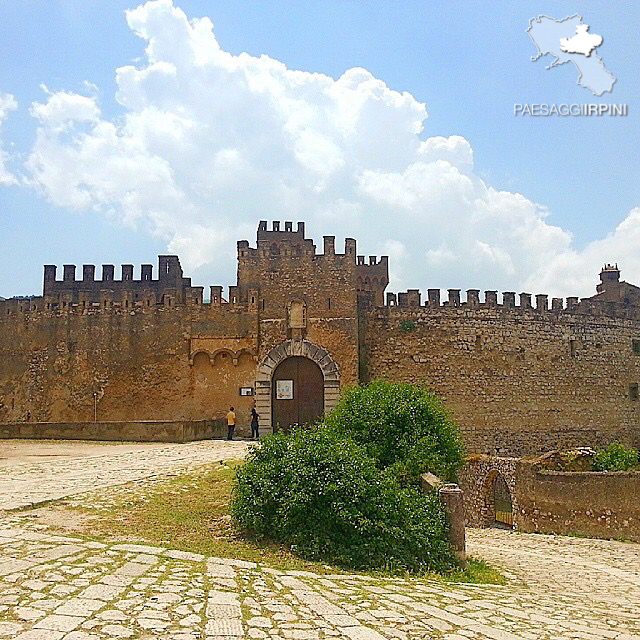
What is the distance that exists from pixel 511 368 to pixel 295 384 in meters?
7.53

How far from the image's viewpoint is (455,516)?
8773mm

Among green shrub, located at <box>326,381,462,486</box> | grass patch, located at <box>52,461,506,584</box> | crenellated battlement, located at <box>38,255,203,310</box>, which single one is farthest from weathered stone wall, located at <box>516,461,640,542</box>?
crenellated battlement, located at <box>38,255,203,310</box>

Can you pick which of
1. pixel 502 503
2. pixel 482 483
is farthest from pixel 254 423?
pixel 502 503

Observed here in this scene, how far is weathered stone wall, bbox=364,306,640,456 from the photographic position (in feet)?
73.3

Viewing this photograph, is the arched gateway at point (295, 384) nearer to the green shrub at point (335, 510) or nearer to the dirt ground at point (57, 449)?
the dirt ground at point (57, 449)

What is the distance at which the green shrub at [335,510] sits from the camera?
290 inches

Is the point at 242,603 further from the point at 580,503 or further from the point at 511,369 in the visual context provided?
the point at 511,369

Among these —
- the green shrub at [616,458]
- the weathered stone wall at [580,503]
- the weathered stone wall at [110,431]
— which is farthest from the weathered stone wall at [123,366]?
the green shrub at [616,458]

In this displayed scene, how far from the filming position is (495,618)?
17.6ft

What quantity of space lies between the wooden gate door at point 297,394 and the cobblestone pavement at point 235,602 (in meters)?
13.6

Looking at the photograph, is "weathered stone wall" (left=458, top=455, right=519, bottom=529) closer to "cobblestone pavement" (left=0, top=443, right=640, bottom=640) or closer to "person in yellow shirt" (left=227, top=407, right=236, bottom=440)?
"person in yellow shirt" (left=227, top=407, right=236, bottom=440)

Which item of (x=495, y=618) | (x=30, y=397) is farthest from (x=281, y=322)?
(x=495, y=618)

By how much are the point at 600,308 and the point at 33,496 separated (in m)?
21.7

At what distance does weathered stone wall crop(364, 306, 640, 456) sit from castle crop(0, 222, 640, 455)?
44 mm
